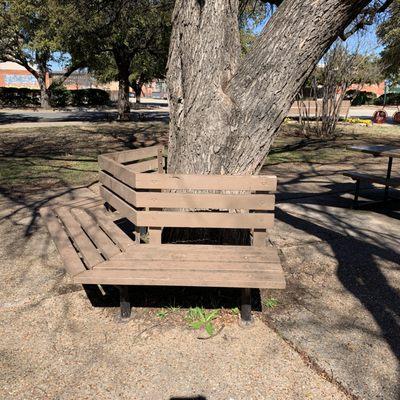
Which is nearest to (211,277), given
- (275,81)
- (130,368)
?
(130,368)

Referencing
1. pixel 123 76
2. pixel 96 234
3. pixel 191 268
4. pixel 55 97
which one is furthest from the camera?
pixel 55 97

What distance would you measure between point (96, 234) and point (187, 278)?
1094 mm

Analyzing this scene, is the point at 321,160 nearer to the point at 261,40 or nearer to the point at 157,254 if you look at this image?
the point at 261,40

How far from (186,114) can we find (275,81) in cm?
81

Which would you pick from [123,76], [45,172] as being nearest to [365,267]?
[45,172]

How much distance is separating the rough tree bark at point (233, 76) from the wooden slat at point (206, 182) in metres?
0.50

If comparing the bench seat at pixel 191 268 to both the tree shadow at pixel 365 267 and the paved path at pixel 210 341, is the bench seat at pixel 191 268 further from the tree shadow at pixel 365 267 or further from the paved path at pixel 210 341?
the tree shadow at pixel 365 267

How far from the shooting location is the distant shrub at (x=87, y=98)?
37125 millimetres

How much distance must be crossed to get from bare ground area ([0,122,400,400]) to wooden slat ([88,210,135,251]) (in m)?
0.52

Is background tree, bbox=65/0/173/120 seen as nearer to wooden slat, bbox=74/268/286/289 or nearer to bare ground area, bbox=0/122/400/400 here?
bare ground area, bbox=0/122/400/400

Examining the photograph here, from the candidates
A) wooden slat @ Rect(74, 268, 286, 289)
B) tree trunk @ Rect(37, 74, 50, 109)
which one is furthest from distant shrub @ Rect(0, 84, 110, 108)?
wooden slat @ Rect(74, 268, 286, 289)

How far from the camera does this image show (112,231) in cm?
361

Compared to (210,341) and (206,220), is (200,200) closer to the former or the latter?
(206,220)

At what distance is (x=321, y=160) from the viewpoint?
10781 mm
